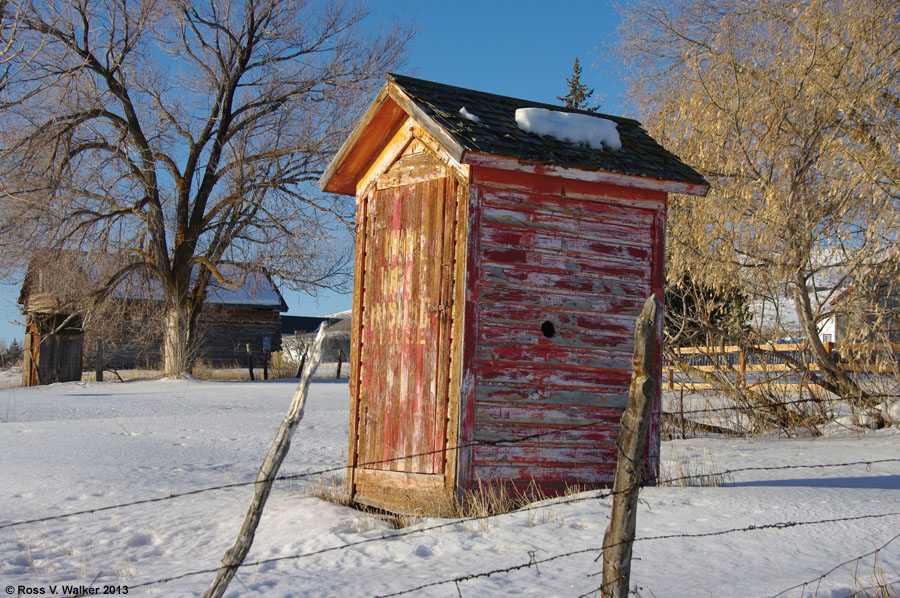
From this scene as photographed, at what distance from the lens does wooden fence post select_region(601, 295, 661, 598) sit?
3.17m

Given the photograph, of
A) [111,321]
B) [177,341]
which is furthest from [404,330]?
[111,321]

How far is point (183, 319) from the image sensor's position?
70.3ft

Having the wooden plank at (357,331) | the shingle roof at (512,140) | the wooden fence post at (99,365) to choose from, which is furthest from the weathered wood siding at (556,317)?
the wooden fence post at (99,365)

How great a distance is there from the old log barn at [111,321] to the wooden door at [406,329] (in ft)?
48.7

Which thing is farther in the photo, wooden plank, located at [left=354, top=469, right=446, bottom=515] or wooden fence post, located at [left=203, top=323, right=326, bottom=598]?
wooden plank, located at [left=354, top=469, right=446, bottom=515]

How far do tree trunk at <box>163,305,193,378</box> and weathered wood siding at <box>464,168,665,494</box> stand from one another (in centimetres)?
1671

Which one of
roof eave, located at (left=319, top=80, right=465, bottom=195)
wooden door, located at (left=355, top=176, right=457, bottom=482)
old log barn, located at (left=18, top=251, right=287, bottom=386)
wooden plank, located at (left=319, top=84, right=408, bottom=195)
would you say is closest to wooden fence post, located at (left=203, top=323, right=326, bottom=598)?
wooden door, located at (left=355, top=176, right=457, bottom=482)

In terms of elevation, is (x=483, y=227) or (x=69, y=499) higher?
(x=483, y=227)

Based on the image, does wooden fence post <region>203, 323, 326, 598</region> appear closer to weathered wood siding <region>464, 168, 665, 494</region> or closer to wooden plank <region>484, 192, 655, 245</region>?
weathered wood siding <region>464, 168, 665, 494</region>

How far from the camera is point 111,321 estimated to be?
2080 centimetres

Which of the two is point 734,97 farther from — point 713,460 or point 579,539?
point 579,539

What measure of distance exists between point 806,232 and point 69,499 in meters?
8.71

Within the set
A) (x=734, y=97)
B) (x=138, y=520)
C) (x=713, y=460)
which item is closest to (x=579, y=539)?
(x=138, y=520)

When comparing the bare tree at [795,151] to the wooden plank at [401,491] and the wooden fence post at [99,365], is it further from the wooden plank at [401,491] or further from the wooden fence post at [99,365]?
the wooden fence post at [99,365]
